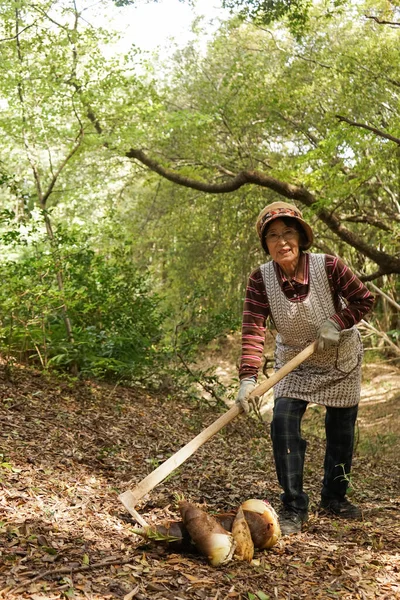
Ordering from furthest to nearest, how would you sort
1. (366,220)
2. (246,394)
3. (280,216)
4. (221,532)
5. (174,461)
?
(366,220)
(280,216)
(246,394)
(174,461)
(221,532)

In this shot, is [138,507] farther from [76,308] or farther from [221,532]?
[76,308]

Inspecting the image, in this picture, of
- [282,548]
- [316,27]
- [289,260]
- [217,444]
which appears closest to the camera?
[282,548]

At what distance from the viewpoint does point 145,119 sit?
7844 millimetres

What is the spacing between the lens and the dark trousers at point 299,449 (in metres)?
3.58

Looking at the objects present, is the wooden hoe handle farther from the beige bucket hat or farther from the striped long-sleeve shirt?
the beige bucket hat

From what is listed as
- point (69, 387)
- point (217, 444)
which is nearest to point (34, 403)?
point (69, 387)

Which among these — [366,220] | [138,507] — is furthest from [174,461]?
[366,220]

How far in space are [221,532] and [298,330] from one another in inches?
48.3

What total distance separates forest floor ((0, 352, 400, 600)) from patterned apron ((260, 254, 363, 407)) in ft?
2.36

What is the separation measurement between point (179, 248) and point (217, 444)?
7.64 m

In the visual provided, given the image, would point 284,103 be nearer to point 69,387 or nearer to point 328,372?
point 69,387

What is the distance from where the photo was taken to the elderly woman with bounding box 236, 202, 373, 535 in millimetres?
3580

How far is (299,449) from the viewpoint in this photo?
11.9 ft

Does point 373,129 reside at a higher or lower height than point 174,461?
higher
